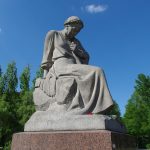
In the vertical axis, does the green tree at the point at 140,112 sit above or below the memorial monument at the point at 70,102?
above

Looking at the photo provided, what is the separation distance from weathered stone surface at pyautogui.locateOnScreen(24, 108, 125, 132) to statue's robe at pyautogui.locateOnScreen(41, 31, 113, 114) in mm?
219

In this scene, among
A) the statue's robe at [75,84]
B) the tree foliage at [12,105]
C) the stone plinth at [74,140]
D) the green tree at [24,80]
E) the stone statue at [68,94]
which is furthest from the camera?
the green tree at [24,80]

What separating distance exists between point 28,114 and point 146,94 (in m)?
17.4

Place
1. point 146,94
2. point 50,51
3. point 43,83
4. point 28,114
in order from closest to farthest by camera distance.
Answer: point 43,83 → point 50,51 → point 28,114 → point 146,94

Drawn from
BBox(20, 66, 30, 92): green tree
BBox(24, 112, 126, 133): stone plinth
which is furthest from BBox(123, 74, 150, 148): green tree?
BBox(24, 112, 126, 133): stone plinth

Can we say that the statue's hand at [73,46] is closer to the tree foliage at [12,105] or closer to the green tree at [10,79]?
the tree foliage at [12,105]

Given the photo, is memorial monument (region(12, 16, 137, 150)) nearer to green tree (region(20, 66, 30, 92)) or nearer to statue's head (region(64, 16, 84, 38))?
statue's head (region(64, 16, 84, 38))

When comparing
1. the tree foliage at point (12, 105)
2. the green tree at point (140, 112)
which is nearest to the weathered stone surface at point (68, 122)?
the tree foliage at point (12, 105)

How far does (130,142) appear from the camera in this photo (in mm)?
6949

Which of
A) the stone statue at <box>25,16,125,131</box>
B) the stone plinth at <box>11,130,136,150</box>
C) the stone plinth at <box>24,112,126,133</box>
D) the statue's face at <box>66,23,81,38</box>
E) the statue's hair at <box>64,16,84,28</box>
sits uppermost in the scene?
the statue's hair at <box>64,16,84,28</box>

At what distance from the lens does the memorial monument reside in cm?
628

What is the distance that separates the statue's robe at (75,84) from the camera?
21.8 feet

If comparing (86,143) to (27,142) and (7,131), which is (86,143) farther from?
(7,131)

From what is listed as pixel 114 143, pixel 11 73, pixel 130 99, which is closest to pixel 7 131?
pixel 11 73
